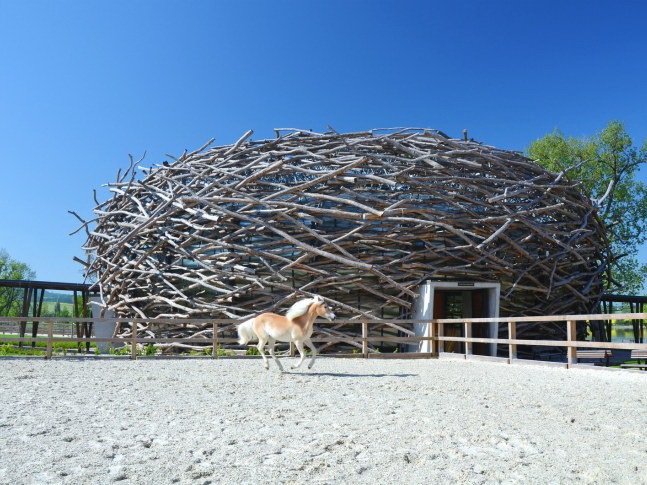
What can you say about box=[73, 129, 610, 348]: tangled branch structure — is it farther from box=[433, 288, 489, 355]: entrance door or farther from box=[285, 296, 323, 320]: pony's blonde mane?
box=[285, 296, 323, 320]: pony's blonde mane

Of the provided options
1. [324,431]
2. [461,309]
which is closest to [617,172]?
[461,309]

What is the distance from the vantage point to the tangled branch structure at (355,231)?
1594 cm

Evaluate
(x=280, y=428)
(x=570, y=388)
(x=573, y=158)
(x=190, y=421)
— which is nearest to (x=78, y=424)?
(x=190, y=421)

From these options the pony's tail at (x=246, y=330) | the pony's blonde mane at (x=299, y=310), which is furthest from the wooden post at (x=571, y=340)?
the pony's tail at (x=246, y=330)

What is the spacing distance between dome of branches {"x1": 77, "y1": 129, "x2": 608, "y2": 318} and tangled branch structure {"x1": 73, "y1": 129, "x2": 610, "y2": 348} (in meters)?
0.05

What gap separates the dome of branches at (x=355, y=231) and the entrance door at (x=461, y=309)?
714 mm

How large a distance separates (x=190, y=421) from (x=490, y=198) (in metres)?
13.0

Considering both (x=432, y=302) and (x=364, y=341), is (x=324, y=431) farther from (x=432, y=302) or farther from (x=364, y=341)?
(x=432, y=302)

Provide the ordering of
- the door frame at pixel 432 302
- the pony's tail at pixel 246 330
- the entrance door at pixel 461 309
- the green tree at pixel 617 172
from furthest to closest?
the green tree at pixel 617 172
the entrance door at pixel 461 309
the door frame at pixel 432 302
the pony's tail at pixel 246 330

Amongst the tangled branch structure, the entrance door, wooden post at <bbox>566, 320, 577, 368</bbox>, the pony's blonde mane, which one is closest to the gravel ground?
the pony's blonde mane

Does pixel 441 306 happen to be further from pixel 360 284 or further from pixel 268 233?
pixel 268 233

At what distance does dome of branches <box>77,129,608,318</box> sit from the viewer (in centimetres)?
1594

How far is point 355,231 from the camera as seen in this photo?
1576cm

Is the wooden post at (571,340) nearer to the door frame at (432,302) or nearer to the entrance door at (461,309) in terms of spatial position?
the door frame at (432,302)
